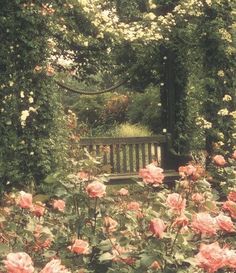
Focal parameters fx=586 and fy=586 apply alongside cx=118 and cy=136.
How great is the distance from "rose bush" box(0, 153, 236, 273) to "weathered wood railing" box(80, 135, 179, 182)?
492cm

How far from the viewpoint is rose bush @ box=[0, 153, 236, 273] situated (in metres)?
2.32

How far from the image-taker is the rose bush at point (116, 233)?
91.4 inches

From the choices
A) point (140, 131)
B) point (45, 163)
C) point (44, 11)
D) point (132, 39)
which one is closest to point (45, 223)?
point (45, 163)

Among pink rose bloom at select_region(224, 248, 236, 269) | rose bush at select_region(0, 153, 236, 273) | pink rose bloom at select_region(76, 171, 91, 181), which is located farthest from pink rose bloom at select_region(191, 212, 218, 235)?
pink rose bloom at select_region(76, 171, 91, 181)

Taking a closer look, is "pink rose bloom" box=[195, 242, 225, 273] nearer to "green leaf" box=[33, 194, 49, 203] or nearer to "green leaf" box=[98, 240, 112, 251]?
"green leaf" box=[98, 240, 112, 251]

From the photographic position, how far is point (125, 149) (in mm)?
8383

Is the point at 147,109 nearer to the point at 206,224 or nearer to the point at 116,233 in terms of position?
the point at 116,233

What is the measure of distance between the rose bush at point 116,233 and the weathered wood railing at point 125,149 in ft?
16.1

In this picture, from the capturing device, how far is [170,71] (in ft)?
28.2

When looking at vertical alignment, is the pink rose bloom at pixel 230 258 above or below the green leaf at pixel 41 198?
below

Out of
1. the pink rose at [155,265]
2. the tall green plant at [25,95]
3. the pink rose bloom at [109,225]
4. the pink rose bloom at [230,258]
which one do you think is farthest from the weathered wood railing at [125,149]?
the pink rose bloom at [230,258]

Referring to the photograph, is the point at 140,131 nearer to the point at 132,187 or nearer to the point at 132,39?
the point at 132,187

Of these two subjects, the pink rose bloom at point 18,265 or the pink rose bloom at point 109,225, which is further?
the pink rose bloom at point 109,225

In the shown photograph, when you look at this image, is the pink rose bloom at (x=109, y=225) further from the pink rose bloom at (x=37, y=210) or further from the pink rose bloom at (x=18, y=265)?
the pink rose bloom at (x=18, y=265)
